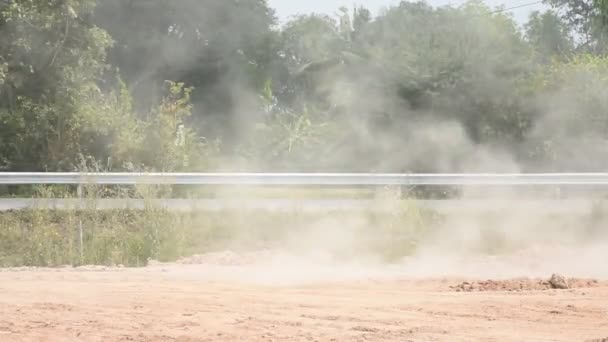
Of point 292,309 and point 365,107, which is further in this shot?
point 365,107

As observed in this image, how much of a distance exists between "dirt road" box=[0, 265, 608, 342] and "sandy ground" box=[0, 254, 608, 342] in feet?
0.03

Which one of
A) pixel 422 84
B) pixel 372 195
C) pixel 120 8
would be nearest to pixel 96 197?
pixel 372 195

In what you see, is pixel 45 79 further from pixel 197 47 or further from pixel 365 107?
pixel 197 47

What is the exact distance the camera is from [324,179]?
2027cm

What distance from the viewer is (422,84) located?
2777 centimetres

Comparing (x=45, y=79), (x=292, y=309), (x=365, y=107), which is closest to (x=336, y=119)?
(x=365, y=107)

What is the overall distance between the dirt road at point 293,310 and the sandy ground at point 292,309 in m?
0.01

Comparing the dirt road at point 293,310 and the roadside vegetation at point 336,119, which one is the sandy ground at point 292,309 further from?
the roadside vegetation at point 336,119

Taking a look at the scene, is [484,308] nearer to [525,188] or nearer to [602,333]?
[602,333]

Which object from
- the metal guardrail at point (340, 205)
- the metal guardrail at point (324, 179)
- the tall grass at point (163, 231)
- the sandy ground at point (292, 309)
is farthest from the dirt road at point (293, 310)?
the metal guardrail at point (324, 179)

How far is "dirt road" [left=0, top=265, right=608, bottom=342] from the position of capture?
886 centimetres

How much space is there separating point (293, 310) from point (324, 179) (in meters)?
10.5

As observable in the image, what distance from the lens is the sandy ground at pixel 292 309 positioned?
8.88m

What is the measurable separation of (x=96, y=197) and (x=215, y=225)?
2627 mm
